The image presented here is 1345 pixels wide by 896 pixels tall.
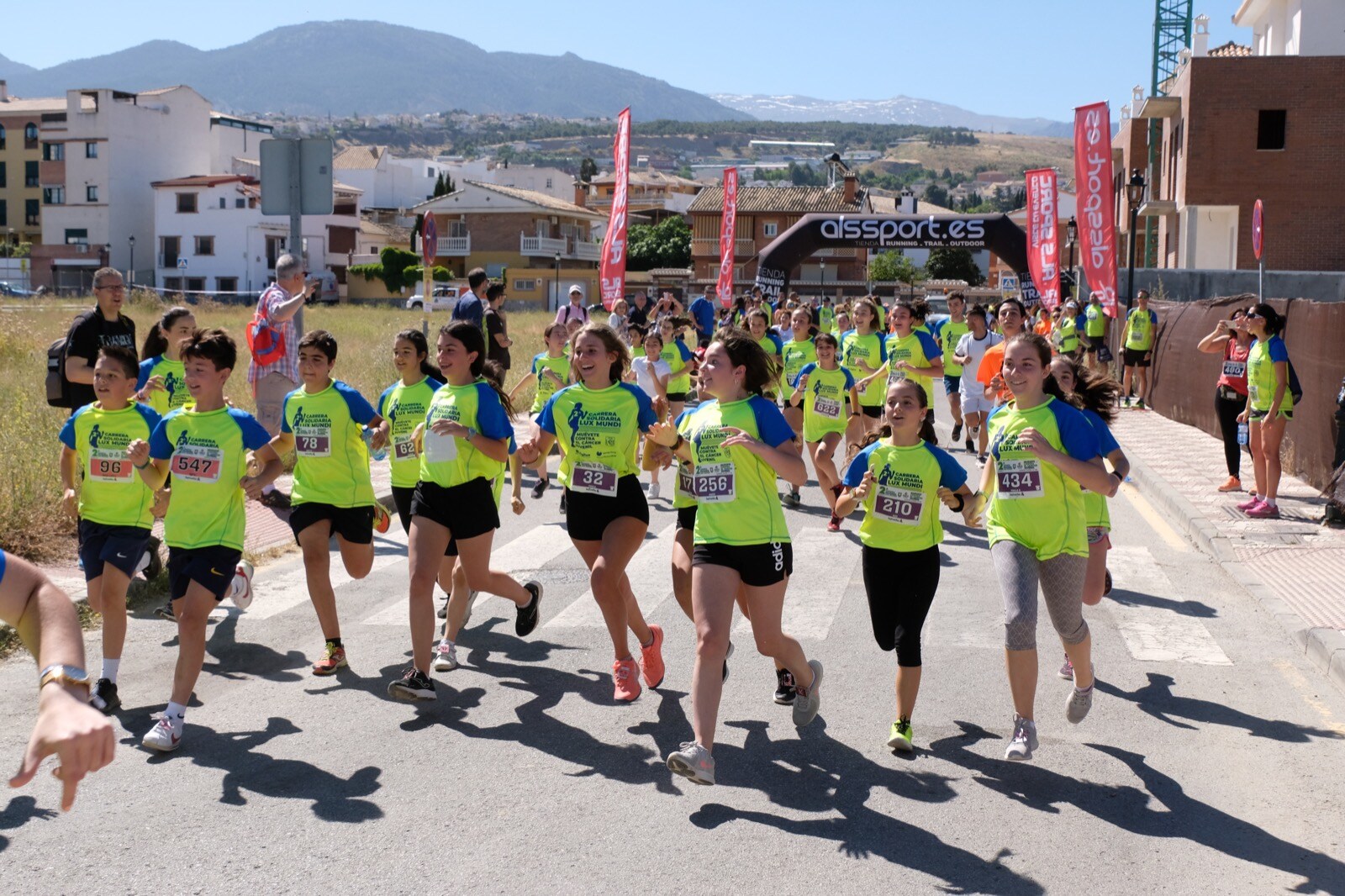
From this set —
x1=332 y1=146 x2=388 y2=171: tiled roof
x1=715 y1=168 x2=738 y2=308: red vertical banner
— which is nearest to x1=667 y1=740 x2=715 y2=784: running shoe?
x1=715 y1=168 x2=738 y2=308: red vertical banner

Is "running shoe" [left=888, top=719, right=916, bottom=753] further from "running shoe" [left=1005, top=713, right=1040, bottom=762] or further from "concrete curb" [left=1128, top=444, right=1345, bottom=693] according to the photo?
"concrete curb" [left=1128, top=444, right=1345, bottom=693]

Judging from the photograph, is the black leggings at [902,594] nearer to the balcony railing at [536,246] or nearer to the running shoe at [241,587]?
the running shoe at [241,587]

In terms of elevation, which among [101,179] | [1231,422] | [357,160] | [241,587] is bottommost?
[241,587]

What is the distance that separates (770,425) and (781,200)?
9674 centimetres

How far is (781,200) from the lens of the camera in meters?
100

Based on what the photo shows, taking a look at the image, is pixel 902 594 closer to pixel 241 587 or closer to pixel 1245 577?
pixel 241 587

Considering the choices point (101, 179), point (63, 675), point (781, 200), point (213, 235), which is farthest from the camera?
point (781, 200)

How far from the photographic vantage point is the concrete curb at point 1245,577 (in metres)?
7.36

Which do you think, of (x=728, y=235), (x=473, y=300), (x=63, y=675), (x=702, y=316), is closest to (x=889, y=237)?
(x=728, y=235)

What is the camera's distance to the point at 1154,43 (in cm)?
6638

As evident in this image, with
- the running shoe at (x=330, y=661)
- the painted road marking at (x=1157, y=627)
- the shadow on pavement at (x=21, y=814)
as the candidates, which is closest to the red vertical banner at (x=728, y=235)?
the painted road marking at (x=1157, y=627)

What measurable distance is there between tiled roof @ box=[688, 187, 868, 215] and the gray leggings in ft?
301

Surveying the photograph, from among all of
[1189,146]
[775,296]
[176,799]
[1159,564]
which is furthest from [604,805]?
[1189,146]

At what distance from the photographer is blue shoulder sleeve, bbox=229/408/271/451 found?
647 cm
